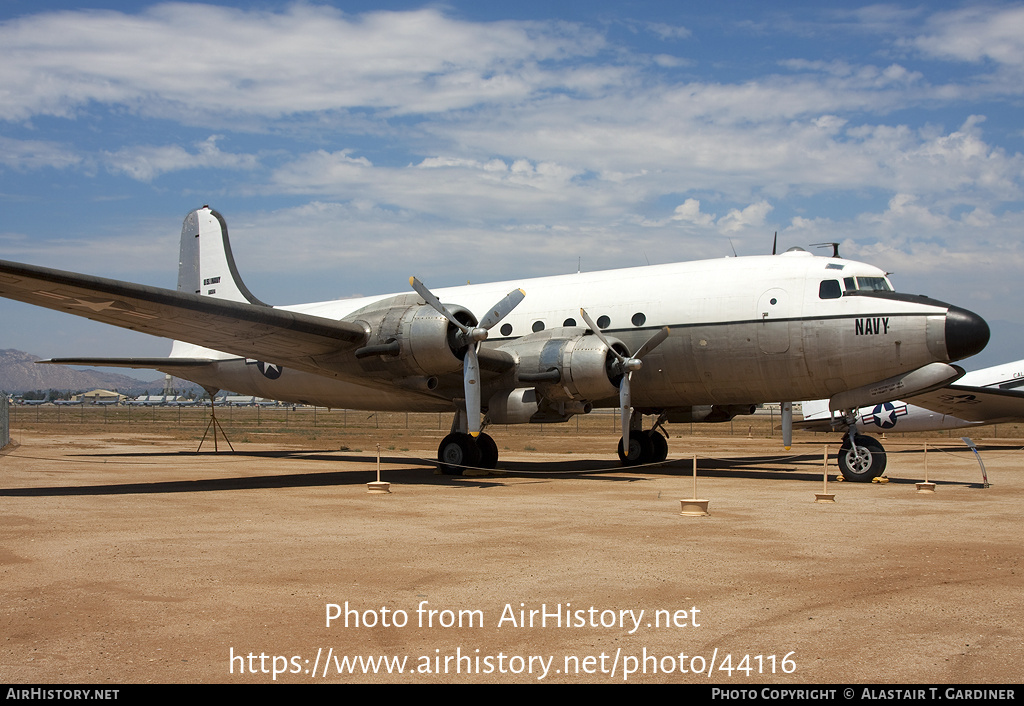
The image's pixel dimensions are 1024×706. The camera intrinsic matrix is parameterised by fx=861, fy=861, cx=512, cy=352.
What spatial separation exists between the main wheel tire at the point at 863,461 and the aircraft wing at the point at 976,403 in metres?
15.2

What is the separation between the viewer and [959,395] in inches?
1198

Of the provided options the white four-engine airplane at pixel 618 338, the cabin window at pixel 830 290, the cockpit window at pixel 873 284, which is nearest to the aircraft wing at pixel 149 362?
the white four-engine airplane at pixel 618 338

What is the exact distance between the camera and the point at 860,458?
16.0 m

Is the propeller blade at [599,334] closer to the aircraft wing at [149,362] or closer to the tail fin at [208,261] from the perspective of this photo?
the tail fin at [208,261]

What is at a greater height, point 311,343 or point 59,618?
point 311,343

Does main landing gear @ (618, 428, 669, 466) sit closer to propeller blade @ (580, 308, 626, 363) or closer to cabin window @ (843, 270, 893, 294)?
propeller blade @ (580, 308, 626, 363)

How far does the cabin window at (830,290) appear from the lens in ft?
52.1

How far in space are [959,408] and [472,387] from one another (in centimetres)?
2320

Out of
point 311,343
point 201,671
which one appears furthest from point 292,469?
point 201,671

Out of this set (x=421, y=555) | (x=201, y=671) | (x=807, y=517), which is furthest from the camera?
(x=807, y=517)

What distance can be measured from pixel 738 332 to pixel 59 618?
A: 43.7ft

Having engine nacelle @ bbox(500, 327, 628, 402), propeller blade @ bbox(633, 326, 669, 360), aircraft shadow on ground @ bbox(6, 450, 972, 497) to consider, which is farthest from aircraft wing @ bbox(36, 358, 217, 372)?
propeller blade @ bbox(633, 326, 669, 360)

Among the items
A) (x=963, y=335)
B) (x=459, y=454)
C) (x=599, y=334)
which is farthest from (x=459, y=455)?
(x=963, y=335)
